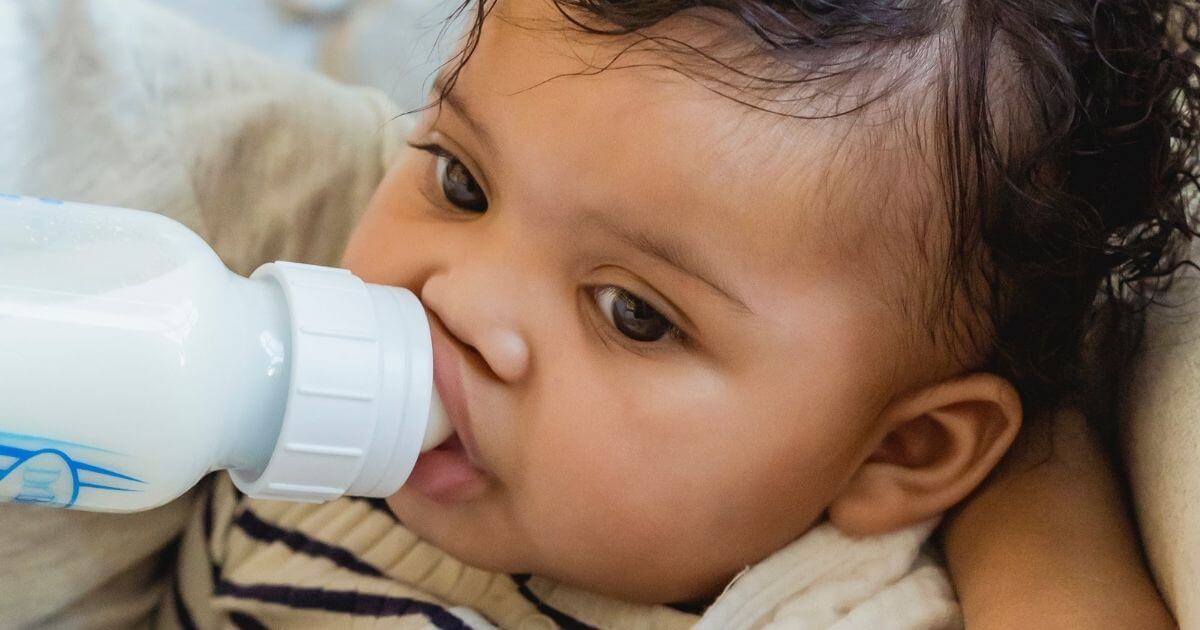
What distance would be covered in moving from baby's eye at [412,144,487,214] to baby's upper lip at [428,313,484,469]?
122 millimetres

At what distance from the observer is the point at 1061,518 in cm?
81

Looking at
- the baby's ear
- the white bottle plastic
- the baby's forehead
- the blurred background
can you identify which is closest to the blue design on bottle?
the white bottle plastic

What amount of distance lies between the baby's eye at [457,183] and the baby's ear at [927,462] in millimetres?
319

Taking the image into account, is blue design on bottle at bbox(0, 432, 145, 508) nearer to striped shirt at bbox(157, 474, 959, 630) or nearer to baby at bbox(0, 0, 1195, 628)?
baby at bbox(0, 0, 1195, 628)

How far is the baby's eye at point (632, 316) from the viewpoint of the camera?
75cm

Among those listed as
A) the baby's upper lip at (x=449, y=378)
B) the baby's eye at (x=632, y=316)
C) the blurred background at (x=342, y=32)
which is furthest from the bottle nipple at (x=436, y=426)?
the blurred background at (x=342, y=32)

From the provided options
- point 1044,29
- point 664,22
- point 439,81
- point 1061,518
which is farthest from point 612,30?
point 1061,518

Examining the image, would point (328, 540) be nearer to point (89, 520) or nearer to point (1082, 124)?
point (89, 520)

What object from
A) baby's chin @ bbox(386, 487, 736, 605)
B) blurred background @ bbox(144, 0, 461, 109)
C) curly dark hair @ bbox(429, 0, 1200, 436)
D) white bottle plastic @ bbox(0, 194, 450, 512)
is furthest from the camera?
blurred background @ bbox(144, 0, 461, 109)

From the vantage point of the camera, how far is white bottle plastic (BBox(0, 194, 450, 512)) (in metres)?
0.58

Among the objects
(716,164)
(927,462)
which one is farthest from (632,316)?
(927,462)

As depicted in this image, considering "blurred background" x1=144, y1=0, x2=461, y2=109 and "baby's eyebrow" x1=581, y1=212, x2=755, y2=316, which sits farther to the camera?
"blurred background" x1=144, y1=0, x2=461, y2=109

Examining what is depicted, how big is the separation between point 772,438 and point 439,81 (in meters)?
0.33

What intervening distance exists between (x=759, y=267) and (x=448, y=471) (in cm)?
24
